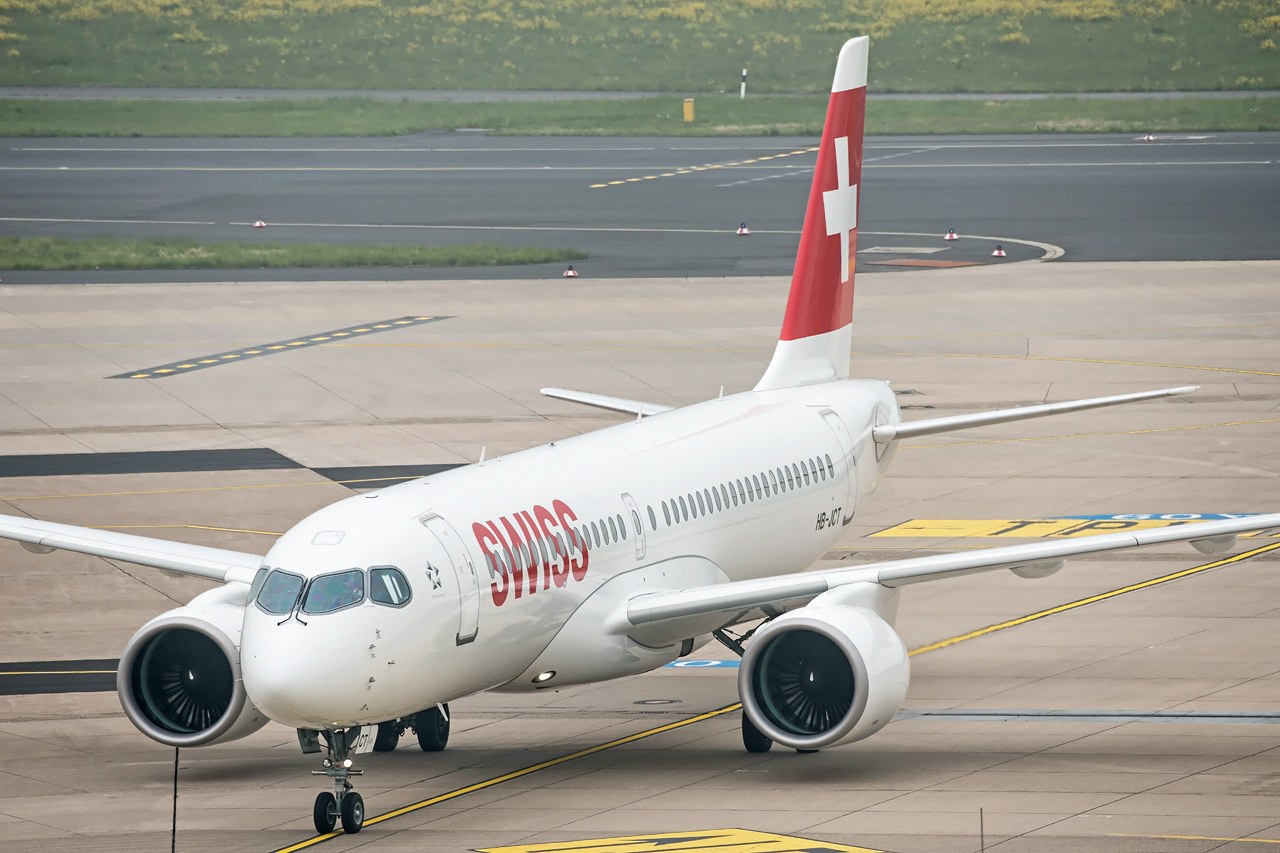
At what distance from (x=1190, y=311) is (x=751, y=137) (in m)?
48.7

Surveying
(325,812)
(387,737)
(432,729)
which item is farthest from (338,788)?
(432,729)

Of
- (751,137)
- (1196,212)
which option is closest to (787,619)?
(1196,212)

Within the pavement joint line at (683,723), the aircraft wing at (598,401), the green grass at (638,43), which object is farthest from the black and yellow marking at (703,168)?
the pavement joint line at (683,723)

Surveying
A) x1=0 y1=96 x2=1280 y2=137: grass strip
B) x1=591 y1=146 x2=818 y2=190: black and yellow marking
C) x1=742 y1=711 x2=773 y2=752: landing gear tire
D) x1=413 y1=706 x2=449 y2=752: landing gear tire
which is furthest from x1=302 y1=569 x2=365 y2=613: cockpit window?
x1=0 y1=96 x2=1280 y2=137: grass strip

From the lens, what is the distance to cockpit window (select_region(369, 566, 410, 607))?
22.2 metres

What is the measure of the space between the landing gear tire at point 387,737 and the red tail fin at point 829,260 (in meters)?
9.88

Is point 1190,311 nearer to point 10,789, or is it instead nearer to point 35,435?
point 35,435

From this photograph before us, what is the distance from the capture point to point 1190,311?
6200 cm

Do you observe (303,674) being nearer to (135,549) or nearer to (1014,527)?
(135,549)

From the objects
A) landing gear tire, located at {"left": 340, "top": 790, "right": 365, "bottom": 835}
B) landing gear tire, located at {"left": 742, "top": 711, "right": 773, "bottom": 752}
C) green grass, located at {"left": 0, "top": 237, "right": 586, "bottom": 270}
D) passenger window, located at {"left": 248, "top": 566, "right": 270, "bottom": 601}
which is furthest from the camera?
green grass, located at {"left": 0, "top": 237, "right": 586, "bottom": 270}

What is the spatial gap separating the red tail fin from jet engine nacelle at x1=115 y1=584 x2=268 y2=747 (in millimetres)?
11878

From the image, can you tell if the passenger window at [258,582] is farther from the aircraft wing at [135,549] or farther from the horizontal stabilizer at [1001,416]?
the horizontal stabilizer at [1001,416]

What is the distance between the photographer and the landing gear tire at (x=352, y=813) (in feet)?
73.5

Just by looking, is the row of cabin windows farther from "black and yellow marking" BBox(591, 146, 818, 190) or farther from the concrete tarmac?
"black and yellow marking" BBox(591, 146, 818, 190)
